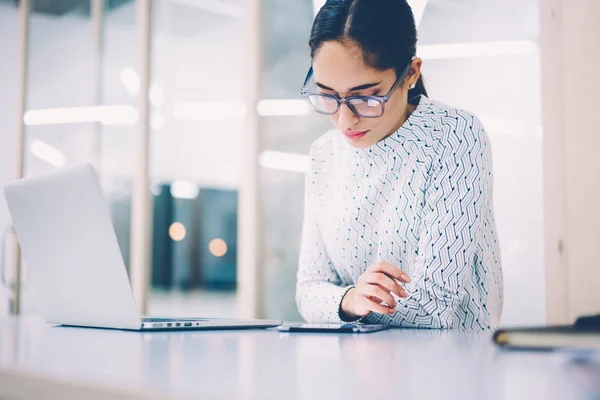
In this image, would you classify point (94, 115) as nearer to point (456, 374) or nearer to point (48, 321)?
point (48, 321)

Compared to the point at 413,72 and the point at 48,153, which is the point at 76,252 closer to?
the point at 413,72

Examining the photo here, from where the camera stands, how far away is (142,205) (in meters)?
4.71

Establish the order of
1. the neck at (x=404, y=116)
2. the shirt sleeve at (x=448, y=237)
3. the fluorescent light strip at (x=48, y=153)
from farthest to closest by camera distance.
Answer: the fluorescent light strip at (x=48, y=153)
the neck at (x=404, y=116)
the shirt sleeve at (x=448, y=237)

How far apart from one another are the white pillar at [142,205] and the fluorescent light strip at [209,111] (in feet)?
0.96

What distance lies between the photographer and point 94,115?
5211mm

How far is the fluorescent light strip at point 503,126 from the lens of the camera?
3.04 m

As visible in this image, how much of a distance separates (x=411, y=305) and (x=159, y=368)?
2.93ft

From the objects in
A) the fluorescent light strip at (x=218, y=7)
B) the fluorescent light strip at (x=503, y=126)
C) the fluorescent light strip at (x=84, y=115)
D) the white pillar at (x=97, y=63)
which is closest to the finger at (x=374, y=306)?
the fluorescent light strip at (x=503, y=126)

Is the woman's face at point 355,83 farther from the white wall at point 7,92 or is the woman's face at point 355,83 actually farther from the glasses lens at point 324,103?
the white wall at point 7,92

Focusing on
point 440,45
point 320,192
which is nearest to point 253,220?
point 440,45

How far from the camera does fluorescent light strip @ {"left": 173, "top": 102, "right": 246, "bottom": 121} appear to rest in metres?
4.33

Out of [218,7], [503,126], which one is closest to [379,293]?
[503,126]

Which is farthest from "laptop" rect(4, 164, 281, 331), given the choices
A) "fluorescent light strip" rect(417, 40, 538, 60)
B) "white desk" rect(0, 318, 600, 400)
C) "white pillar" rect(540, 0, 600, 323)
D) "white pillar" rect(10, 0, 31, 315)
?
"white pillar" rect(10, 0, 31, 315)

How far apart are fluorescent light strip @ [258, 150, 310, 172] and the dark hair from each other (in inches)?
95.3
